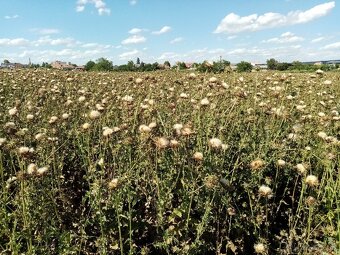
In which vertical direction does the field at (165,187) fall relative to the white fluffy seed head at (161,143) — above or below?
below

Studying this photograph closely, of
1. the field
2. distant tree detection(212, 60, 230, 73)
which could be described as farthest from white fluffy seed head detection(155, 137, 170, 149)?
distant tree detection(212, 60, 230, 73)

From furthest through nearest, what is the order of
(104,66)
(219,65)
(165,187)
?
1. (104,66)
2. (219,65)
3. (165,187)

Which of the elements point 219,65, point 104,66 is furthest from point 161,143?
point 104,66

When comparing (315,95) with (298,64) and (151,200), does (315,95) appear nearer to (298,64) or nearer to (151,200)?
(151,200)

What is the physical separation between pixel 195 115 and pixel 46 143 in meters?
1.58

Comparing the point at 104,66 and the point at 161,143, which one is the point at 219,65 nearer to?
the point at 161,143

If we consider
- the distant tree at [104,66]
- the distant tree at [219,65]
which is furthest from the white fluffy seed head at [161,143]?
the distant tree at [104,66]

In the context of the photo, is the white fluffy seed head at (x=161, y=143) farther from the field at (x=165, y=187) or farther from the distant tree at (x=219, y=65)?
the distant tree at (x=219, y=65)

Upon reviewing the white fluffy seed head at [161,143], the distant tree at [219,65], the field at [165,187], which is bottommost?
the field at [165,187]

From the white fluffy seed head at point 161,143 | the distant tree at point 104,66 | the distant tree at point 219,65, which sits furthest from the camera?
the distant tree at point 104,66

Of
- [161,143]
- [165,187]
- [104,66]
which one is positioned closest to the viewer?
[161,143]

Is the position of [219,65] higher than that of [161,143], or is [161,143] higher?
[219,65]

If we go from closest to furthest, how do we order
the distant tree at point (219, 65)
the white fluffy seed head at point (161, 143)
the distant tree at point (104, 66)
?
the white fluffy seed head at point (161, 143) < the distant tree at point (219, 65) < the distant tree at point (104, 66)

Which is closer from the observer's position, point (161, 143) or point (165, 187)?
point (161, 143)
